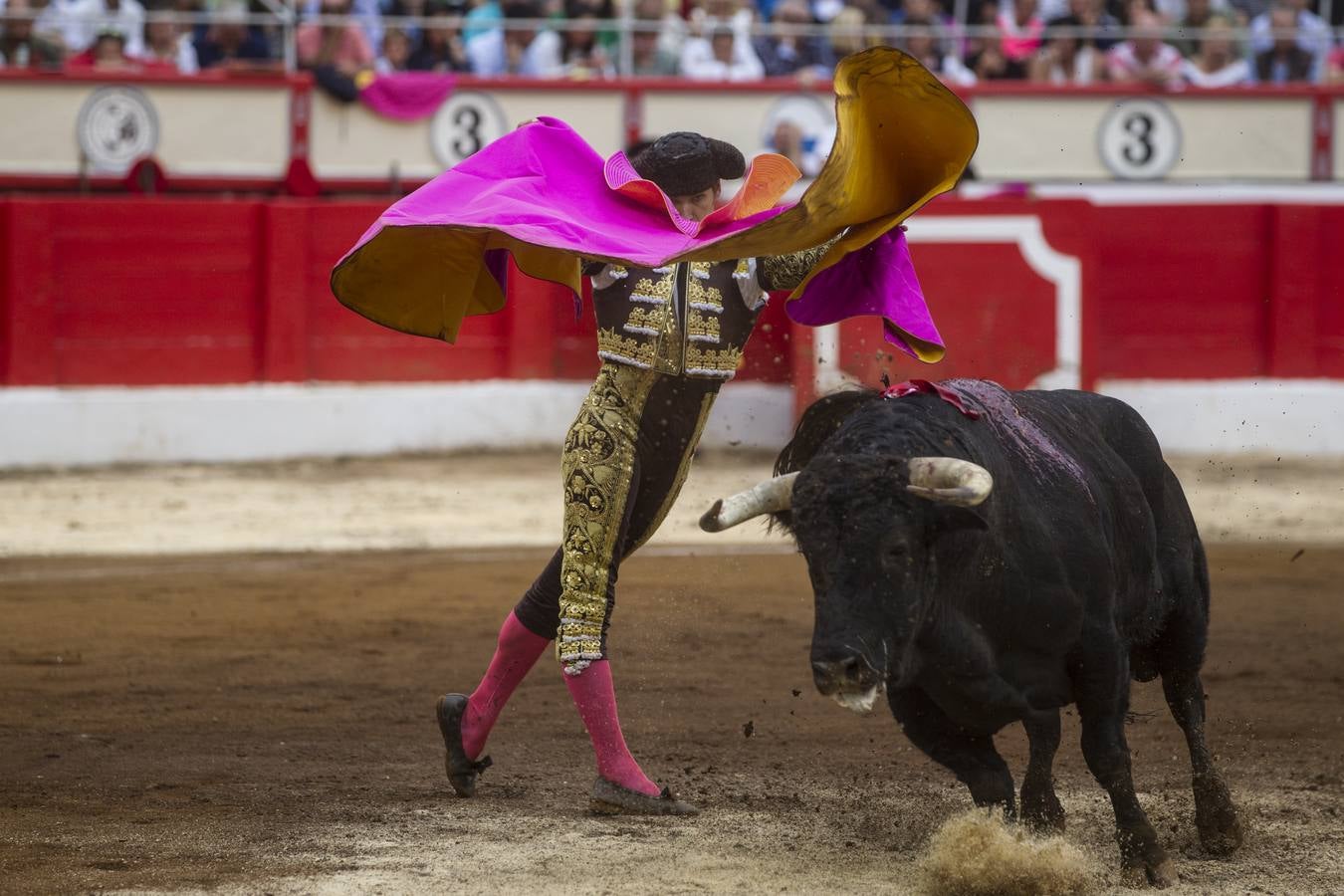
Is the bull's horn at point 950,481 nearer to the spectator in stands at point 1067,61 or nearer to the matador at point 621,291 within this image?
the matador at point 621,291

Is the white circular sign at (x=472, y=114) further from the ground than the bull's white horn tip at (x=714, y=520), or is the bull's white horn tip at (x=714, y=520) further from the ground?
the white circular sign at (x=472, y=114)

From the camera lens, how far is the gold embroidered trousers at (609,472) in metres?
3.57

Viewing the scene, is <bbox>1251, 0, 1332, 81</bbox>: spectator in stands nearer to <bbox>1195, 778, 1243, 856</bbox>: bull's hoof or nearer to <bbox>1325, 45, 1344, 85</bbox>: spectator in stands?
<bbox>1325, 45, 1344, 85</bbox>: spectator in stands

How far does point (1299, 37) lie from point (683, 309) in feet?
30.5

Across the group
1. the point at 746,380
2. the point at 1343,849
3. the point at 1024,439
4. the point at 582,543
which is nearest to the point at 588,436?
the point at 582,543

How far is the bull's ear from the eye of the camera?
2932 millimetres

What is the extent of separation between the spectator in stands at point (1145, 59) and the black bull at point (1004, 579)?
8457mm

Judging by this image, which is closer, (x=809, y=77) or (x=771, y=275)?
(x=771, y=275)

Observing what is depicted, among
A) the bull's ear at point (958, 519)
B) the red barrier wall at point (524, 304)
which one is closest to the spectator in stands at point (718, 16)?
the red barrier wall at point (524, 304)

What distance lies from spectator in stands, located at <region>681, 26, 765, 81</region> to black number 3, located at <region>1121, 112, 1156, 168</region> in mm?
2325

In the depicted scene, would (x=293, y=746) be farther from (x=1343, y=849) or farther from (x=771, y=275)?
(x=1343, y=849)

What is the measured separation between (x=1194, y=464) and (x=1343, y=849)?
6.28m

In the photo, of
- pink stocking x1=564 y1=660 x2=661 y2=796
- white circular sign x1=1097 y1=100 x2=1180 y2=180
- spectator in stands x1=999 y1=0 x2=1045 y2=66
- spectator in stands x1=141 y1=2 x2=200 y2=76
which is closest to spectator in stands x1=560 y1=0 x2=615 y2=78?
spectator in stands x1=141 y1=2 x2=200 y2=76

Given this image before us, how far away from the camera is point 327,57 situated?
1078 cm
